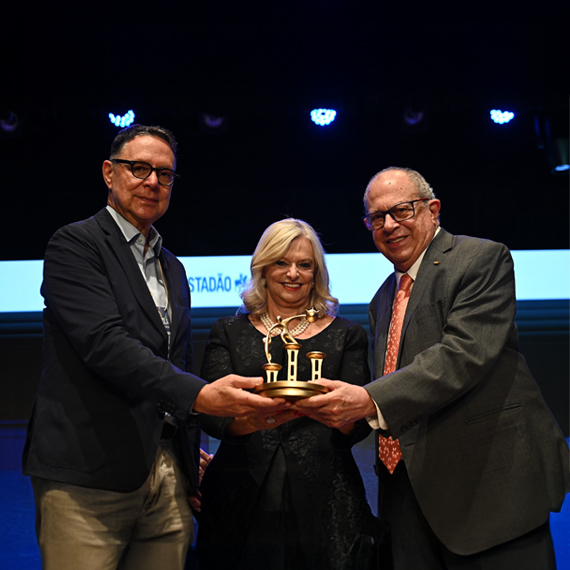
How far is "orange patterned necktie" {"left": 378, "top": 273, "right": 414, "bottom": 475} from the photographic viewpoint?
2.06 m

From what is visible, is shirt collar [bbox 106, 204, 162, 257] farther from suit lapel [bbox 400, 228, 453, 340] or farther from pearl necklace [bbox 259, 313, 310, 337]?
suit lapel [bbox 400, 228, 453, 340]

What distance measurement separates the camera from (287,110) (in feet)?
18.5

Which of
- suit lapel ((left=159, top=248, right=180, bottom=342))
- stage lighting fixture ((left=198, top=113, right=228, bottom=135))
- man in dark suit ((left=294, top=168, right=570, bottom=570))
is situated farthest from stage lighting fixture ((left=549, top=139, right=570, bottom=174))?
suit lapel ((left=159, top=248, right=180, bottom=342))

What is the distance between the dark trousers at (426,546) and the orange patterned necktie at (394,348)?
0.04m

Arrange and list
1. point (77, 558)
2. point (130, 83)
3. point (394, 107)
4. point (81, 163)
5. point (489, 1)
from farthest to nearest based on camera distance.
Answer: point (81, 163)
point (394, 107)
point (130, 83)
point (489, 1)
point (77, 558)

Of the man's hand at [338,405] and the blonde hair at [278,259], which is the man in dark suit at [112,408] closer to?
the man's hand at [338,405]

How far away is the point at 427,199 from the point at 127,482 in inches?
56.8

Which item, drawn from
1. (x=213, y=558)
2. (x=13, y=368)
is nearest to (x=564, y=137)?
(x=213, y=558)

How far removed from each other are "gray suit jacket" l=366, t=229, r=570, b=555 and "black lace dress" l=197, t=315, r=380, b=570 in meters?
0.30

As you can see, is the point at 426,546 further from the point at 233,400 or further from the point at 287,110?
the point at 287,110

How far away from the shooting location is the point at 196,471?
211cm

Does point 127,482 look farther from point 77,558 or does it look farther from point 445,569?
point 445,569

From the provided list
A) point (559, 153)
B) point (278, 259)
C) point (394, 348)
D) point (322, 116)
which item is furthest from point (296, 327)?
point (559, 153)

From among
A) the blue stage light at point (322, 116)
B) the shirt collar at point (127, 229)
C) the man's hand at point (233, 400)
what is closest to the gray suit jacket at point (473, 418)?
the man's hand at point (233, 400)
